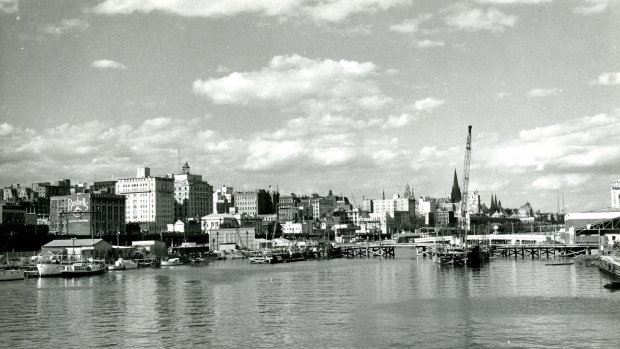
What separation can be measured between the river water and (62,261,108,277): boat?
860 inches

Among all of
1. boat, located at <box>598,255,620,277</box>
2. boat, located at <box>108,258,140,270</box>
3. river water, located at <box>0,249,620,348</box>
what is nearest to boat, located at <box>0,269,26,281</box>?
river water, located at <box>0,249,620,348</box>

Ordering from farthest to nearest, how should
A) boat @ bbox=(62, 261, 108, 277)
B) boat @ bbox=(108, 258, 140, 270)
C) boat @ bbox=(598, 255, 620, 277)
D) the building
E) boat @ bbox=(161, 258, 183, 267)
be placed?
boat @ bbox=(161, 258, 183, 267) → the building → boat @ bbox=(108, 258, 140, 270) → boat @ bbox=(62, 261, 108, 277) → boat @ bbox=(598, 255, 620, 277)

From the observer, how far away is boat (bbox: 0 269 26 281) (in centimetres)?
12125

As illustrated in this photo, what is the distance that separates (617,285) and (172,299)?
53.4 meters

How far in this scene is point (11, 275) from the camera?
122938mm

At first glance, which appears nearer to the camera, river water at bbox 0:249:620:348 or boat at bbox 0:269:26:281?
river water at bbox 0:249:620:348

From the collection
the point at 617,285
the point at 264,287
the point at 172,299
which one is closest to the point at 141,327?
the point at 172,299

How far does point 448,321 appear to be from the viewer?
212 ft

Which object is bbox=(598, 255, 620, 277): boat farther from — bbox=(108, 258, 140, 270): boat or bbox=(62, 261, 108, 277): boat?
bbox=(108, 258, 140, 270): boat

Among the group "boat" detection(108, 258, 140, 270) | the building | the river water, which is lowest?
the river water

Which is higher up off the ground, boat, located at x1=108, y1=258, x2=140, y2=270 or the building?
the building

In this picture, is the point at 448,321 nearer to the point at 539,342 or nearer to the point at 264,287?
the point at 539,342

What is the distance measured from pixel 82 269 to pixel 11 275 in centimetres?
1573

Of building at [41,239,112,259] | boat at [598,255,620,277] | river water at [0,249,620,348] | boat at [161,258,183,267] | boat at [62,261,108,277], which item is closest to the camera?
river water at [0,249,620,348]
